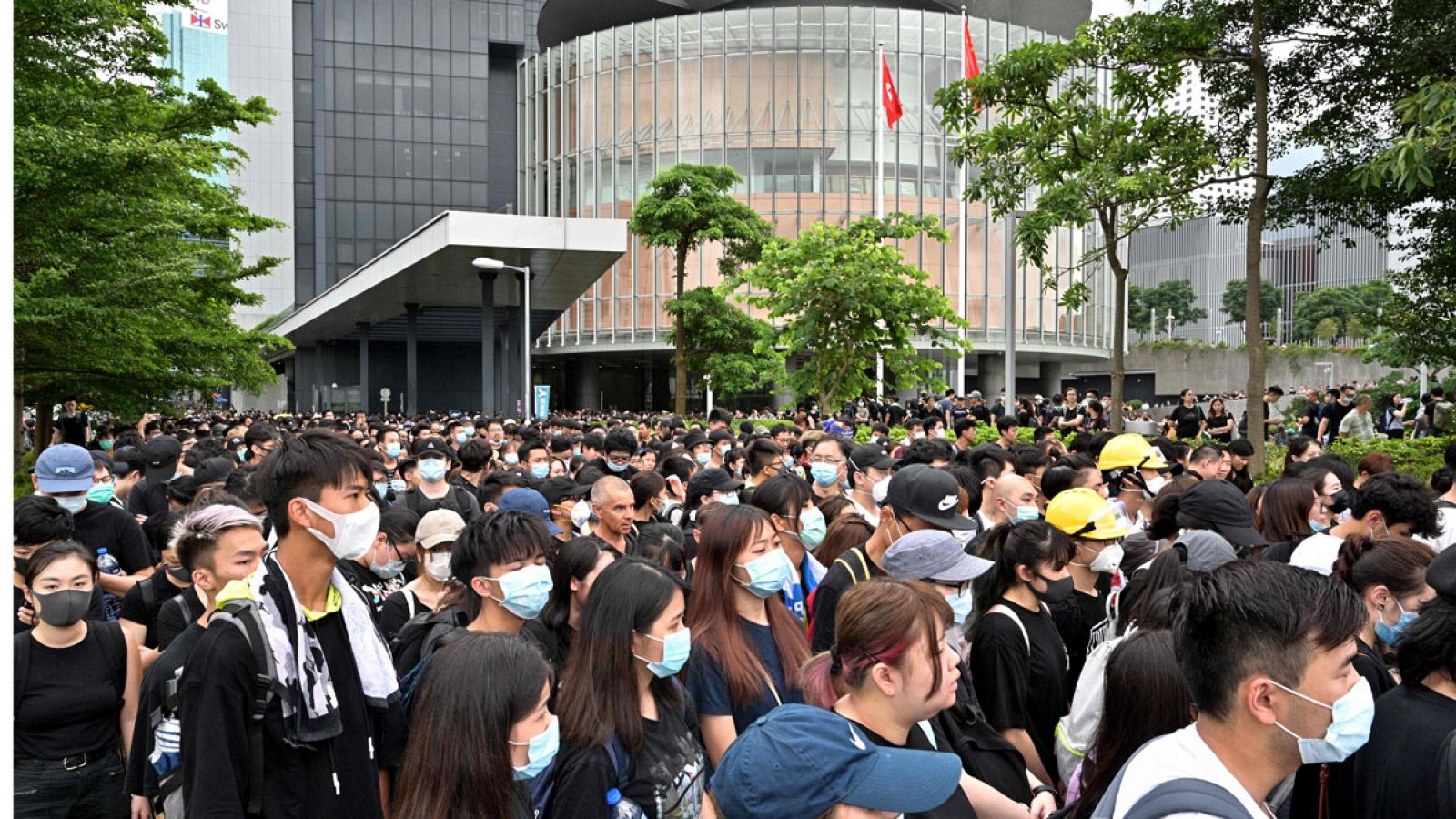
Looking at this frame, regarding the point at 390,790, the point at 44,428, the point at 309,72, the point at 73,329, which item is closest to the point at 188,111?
the point at 73,329

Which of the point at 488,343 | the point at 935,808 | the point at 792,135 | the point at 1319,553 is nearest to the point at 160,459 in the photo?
the point at 935,808

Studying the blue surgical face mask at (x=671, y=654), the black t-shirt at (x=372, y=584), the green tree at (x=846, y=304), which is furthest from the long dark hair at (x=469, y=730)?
the green tree at (x=846, y=304)

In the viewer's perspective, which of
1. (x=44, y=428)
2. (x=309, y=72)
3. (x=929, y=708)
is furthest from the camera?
(x=309, y=72)

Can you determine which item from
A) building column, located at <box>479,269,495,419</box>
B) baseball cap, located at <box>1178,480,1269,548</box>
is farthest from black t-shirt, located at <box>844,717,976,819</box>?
building column, located at <box>479,269,495,419</box>

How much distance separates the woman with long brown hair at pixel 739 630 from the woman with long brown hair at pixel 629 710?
0.18 metres

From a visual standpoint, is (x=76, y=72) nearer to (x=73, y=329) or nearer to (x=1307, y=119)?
(x=73, y=329)

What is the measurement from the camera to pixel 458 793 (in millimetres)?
2879

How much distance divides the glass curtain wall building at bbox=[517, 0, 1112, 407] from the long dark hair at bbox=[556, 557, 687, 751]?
4012 cm

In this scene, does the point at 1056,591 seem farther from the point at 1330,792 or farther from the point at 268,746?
the point at 268,746

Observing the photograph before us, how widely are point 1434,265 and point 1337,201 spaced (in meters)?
2.00

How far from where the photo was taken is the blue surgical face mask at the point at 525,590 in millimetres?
4164

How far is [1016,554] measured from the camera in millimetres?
4328

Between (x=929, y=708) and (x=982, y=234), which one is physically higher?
(x=982, y=234)

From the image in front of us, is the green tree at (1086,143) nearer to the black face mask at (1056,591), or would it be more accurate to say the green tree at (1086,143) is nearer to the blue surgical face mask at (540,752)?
the black face mask at (1056,591)
